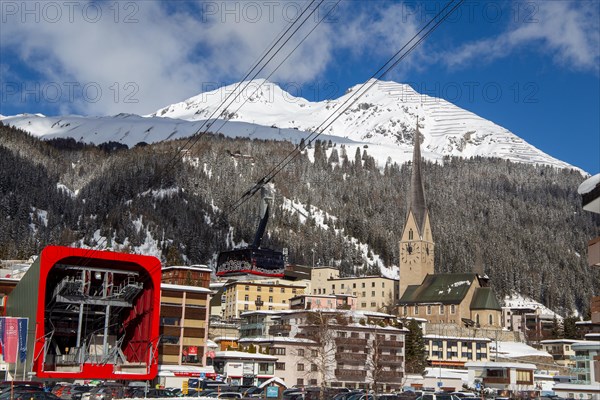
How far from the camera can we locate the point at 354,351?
9288 centimetres

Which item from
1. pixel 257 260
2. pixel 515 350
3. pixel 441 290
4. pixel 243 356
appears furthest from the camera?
pixel 257 260

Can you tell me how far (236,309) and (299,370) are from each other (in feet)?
207

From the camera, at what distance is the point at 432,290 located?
562 feet

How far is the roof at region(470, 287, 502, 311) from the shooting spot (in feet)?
536

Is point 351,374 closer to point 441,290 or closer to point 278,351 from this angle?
point 278,351

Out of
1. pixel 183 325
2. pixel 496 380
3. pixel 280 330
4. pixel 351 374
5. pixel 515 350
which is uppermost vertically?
pixel 280 330

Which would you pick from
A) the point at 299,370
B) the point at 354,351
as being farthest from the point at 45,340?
the point at 354,351

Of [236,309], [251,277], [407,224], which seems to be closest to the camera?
[236,309]

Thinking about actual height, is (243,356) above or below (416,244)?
below

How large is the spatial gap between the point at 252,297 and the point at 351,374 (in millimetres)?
62388

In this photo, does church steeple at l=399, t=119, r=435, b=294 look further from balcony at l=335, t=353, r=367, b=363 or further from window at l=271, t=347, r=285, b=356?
window at l=271, t=347, r=285, b=356

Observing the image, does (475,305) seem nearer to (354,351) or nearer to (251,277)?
(251,277)

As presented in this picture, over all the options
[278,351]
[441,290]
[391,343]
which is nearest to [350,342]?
[391,343]

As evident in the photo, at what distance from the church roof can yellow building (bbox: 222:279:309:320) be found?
31866 mm
